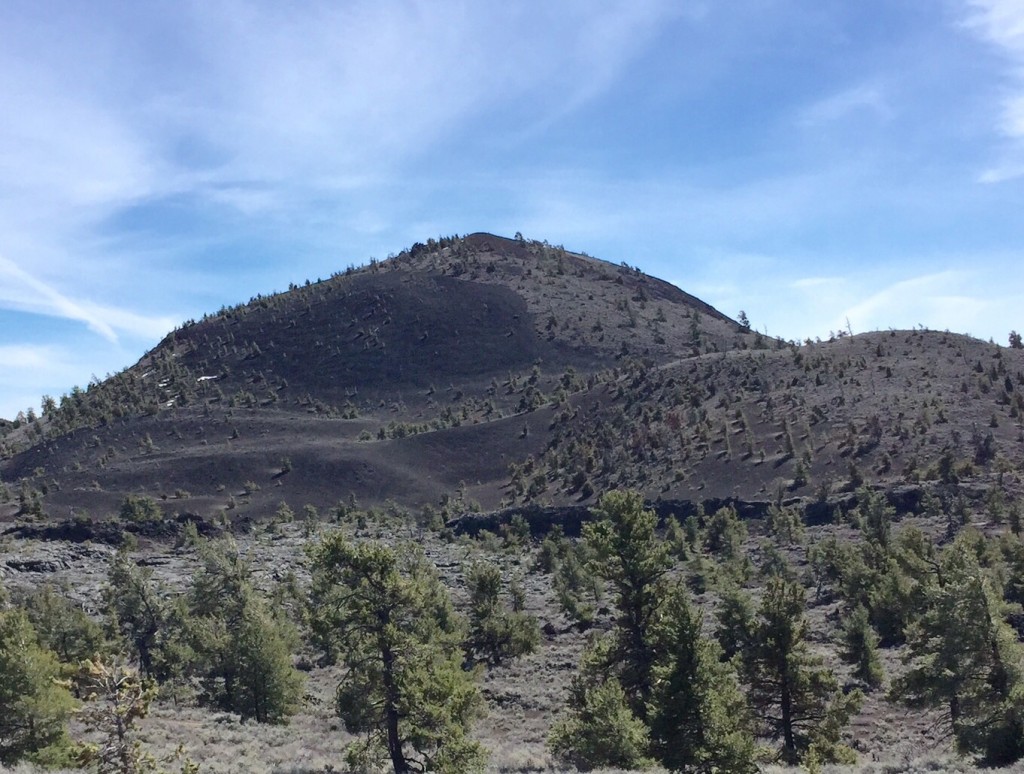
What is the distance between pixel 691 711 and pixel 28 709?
50.0ft

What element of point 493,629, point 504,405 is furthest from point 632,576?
point 504,405

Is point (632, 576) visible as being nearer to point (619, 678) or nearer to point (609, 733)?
point (619, 678)

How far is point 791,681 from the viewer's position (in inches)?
833

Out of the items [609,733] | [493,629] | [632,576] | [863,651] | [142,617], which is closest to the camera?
[609,733]

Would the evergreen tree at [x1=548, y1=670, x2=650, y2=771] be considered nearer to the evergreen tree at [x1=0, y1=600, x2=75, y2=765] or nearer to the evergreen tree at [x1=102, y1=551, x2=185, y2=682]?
the evergreen tree at [x1=0, y1=600, x2=75, y2=765]

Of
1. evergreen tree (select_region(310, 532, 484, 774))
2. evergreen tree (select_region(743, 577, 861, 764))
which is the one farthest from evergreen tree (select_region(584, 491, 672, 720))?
evergreen tree (select_region(310, 532, 484, 774))

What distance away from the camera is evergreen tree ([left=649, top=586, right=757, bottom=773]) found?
16500 millimetres

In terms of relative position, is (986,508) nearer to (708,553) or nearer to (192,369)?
(708,553)

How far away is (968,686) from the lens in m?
20.1

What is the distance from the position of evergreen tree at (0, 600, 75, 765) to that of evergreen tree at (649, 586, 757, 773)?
1366cm

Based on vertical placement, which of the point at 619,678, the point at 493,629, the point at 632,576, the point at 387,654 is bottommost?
the point at 493,629

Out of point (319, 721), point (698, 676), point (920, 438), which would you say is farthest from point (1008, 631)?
point (920, 438)

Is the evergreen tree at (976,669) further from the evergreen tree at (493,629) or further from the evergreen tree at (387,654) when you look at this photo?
the evergreen tree at (493,629)

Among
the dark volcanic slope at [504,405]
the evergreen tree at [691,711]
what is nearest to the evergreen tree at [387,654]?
the evergreen tree at [691,711]
